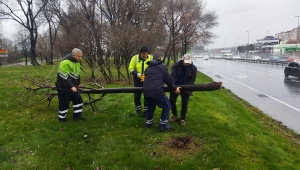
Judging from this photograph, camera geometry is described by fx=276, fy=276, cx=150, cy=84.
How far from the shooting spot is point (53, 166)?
14.4 feet

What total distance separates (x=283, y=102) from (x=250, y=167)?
9.66 metres

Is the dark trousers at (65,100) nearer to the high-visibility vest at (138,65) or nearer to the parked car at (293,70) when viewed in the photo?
the high-visibility vest at (138,65)

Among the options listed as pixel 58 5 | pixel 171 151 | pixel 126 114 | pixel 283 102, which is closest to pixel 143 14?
pixel 58 5

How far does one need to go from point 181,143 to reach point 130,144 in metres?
0.98

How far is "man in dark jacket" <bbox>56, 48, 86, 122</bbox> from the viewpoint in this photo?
20.8 feet

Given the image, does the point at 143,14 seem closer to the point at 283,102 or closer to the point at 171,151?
the point at 283,102

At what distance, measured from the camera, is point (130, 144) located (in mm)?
5312

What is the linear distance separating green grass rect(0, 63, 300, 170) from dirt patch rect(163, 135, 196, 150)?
2cm

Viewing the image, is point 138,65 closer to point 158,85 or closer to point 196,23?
point 158,85

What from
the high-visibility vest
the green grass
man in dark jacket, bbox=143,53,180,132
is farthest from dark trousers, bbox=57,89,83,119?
man in dark jacket, bbox=143,53,180,132

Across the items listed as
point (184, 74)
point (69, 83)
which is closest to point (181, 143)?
point (184, 74)

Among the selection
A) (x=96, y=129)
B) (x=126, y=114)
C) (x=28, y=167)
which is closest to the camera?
(x=28, y=167)

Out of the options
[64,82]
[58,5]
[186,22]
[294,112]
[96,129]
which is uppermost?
[58,5]

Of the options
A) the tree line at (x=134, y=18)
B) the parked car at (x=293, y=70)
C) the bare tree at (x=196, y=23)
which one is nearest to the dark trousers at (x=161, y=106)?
the tree line at (x=134, y=18)
